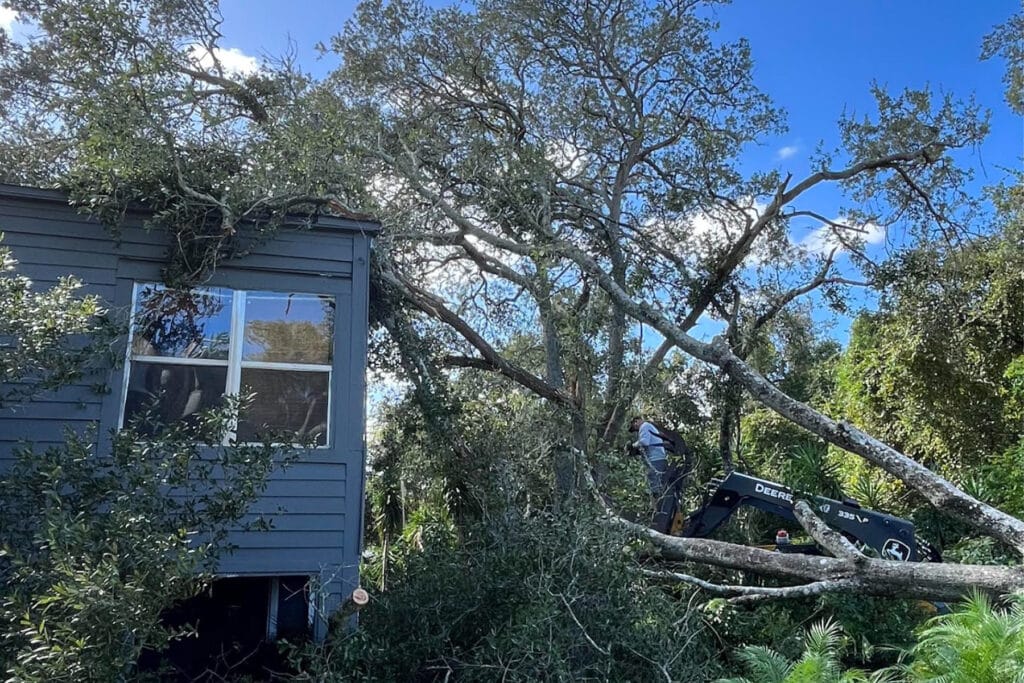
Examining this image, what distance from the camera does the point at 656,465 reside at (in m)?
9.55

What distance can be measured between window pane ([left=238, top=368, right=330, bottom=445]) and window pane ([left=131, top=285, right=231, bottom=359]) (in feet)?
1.43

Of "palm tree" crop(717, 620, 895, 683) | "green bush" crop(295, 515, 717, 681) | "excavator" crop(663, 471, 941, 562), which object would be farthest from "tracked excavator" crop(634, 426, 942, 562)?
"green bush" crop(295, 515, 717, 681)

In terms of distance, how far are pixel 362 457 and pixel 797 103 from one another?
1136cm

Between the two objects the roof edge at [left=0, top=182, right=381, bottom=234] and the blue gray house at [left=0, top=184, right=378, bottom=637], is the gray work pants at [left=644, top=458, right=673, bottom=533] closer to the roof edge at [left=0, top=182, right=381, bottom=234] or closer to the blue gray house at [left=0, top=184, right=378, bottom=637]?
the blue gray house at [left=0, top=184, right=378, bottom=637]

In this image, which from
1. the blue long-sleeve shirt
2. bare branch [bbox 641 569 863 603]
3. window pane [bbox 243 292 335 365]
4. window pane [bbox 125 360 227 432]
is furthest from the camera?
the blue long-sleeve shirt

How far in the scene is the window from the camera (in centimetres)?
704

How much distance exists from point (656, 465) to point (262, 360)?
4.84m

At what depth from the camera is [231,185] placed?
7.64 metres

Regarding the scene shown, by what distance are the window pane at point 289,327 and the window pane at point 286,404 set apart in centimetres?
18

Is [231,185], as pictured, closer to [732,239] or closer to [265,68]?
[265,68]

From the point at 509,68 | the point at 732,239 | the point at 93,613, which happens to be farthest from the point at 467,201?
the point at 93,613

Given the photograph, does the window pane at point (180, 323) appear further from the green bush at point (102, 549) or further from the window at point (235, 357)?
the green bush at point (102, 549)

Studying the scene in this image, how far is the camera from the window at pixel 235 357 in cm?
704

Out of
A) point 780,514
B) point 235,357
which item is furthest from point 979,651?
point 235,357
